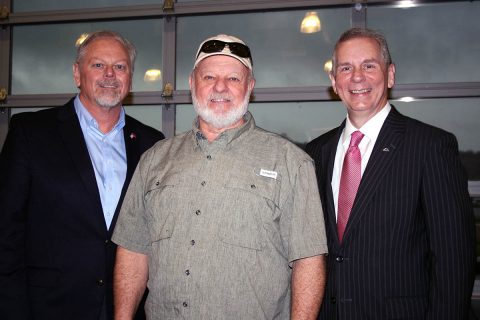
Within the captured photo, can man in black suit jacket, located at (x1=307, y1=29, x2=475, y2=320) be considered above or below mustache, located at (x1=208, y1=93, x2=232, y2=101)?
below

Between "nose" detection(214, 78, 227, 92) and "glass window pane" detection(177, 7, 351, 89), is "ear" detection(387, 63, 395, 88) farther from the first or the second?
"glass window pane" detection(177, 7, 351, 89)

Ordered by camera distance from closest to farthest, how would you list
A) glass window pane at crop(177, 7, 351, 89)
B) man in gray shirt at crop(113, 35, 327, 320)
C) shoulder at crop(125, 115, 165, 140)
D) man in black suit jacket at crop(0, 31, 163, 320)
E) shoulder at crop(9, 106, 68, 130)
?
man in gray shirt at crop(113, 35, 327, 320) < man in black suit jacket at crop(0, 31, 163, 320) < shoulder at crop(9, 106, 68, 130) < shoulder at crop(125, 115, 165, 140) < glass window pane at crop(177, 7, 351, 89)

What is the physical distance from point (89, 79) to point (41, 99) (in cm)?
257

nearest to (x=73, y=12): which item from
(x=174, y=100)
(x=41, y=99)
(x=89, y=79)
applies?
(x=41, y=99)

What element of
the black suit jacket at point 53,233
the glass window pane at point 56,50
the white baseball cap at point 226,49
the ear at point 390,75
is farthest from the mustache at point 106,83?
the glass window pane at point 56,50

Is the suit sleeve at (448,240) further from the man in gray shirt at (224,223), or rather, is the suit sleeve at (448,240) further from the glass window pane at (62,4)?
the glass window pane at (62,4)

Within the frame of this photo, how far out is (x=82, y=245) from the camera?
6.70 feet

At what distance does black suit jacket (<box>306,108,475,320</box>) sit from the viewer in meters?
1.71

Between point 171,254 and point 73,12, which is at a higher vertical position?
point 73,12

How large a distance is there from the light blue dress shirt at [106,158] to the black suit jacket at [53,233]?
0.10m

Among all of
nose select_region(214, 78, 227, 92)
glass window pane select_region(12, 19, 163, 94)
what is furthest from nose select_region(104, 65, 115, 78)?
glass window pane select_region(12, 19, 163, 94)

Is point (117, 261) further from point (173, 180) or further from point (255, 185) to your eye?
point (255, 185)

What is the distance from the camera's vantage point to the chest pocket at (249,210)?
1668 millimetres

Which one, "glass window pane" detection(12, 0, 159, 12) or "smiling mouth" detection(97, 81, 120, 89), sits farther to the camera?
"glass window pane" detection(12, 0, 159, 12)
